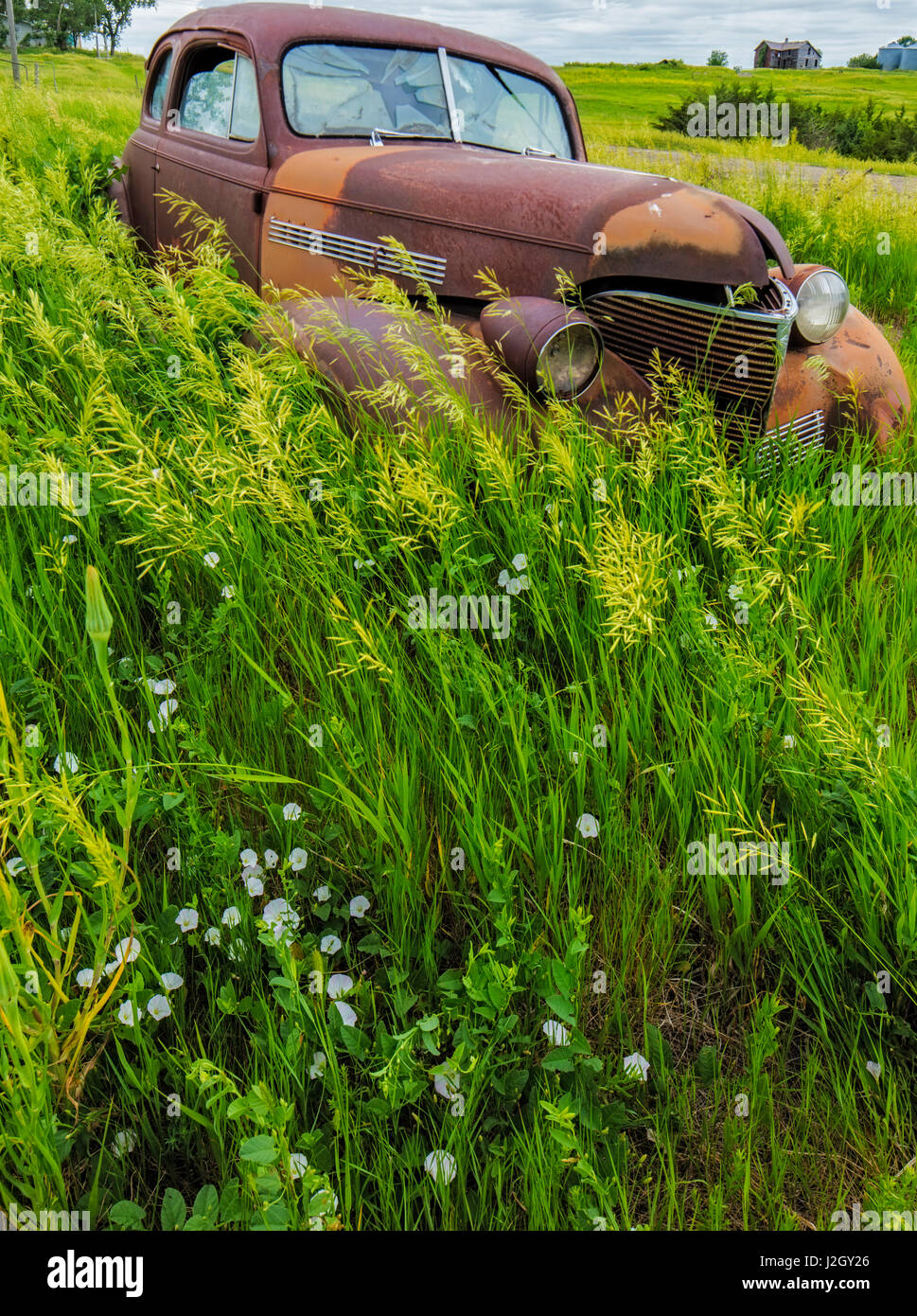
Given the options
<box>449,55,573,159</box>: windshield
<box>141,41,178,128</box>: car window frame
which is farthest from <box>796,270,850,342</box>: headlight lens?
<box>141,41,178,128</box>: car window frame

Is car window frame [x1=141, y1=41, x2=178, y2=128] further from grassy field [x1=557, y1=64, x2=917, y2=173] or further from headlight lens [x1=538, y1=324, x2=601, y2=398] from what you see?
grassy field [x1=557, y1=64, x2=917, y2=173]

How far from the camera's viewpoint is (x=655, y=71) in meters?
67.1

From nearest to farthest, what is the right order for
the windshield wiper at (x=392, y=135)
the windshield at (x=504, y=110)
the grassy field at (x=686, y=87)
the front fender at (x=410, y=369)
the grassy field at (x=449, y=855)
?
the grassy field at (x=449, y=855), the front fender at (x=410, y=369), the windshield wiper at (x=392, y=135), the windshield at (x=504, y=110), the grassy field at (x=686, y=87)

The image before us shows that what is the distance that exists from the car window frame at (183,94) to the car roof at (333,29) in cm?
5

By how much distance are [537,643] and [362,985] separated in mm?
969

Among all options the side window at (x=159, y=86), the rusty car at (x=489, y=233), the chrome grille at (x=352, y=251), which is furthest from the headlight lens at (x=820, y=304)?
the side window at (x=159, y=86)

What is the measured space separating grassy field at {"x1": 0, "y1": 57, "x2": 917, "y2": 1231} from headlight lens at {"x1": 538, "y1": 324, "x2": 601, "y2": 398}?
238mm

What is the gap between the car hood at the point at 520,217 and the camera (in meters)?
2.69

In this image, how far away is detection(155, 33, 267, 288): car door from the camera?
389 centimetres

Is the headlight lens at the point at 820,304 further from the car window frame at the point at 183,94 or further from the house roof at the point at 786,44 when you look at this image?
the house roof at the point at 786,44

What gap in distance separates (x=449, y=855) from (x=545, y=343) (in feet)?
5.28

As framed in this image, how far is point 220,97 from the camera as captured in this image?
4250mm
